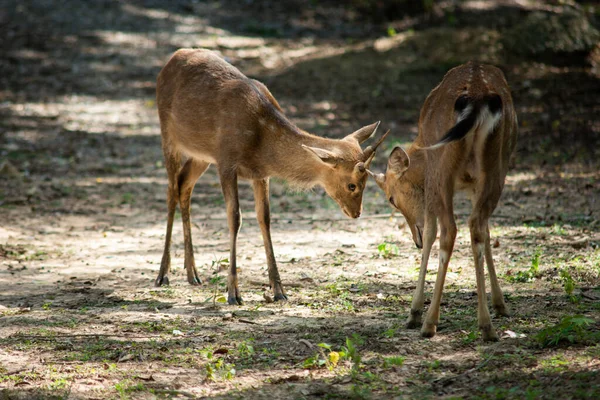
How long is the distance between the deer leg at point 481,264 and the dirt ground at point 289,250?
115 millimetres

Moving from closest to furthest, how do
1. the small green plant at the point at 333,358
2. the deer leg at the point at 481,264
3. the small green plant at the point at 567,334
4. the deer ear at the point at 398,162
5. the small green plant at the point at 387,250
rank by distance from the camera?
the small green plant at the point at 333,358 → the small green plant at the point at 567,334 → the deer leg at the point at 481,264 → the deer ear at the point at 398,162 → the small green plant at the point at 387,250

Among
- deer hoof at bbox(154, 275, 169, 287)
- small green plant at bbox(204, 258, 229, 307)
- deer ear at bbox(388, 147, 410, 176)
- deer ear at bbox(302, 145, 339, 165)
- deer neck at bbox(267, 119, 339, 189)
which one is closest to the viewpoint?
deer ear at bbox(388, 147, 410, 176)

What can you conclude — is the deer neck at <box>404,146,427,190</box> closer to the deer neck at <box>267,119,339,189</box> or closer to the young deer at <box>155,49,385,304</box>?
the young deer at <box>155,49,385,304</box>

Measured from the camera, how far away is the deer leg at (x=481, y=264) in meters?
5.52

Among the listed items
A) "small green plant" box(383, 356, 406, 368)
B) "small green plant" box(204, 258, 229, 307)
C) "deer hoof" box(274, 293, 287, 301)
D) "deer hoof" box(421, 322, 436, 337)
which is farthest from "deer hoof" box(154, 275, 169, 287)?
"small green plant" box(383, 356, 406, 368)

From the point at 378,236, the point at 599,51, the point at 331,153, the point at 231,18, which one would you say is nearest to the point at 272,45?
the point at 231,18

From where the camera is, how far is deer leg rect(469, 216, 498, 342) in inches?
217

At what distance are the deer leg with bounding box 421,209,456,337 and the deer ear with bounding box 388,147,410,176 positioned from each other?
3.01 ft

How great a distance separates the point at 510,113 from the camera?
598 cm

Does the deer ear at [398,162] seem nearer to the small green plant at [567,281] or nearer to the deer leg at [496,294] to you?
the deer leg at [496,294]

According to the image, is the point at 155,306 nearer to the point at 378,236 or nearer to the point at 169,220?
the point at 169,220

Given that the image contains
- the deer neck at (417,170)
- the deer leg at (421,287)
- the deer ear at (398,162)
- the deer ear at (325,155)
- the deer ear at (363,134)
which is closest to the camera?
the deer leg at (421,287)

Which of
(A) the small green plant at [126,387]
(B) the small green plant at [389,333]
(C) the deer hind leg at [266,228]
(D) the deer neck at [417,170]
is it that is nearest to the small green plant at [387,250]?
(C) the deer hind leg at [266,228]

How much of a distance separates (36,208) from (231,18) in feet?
46.7
